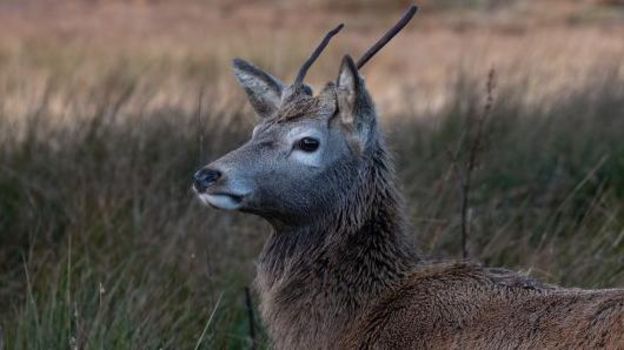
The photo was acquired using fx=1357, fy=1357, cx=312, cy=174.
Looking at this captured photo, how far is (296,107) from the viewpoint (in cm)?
564

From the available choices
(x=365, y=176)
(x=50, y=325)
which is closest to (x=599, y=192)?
(x=365, y=176)

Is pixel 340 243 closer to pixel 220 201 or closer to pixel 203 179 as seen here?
pixel 220 201

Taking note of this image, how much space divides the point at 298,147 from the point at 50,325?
4.83ft

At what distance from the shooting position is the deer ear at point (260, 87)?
599 centimetres

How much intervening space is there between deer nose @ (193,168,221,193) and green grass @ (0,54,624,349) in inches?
23.3

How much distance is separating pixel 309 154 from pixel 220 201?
0.46 metres

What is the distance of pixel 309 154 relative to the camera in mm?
5492

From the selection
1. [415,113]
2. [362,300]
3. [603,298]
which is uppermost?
[603,298]

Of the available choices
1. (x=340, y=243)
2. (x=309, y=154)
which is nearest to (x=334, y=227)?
(x=340, y=243)

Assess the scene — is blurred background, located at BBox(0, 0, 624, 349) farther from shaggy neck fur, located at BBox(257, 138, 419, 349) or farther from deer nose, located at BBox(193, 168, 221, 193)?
deer nose, located at BBox(193, 168, 221, 193)

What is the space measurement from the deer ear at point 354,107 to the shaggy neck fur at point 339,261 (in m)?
0.10

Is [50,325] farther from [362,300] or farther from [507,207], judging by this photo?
[507,207]

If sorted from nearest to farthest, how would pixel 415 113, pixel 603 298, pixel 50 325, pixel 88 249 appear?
pixel 603 298 → pixel 50 325 → pixel 88 249 → pixel 415 113

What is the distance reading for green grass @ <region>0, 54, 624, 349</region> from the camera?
257 inches
